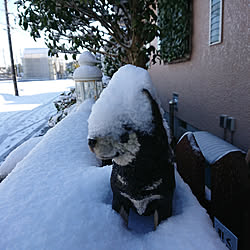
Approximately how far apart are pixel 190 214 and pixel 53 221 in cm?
74

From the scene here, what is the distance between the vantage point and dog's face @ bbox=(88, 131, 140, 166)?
1001mm

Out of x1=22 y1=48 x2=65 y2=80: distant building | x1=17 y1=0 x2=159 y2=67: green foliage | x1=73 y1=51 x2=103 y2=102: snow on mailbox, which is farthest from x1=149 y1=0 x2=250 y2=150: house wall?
x1=22 y1=48 x2=65 y2=80: distant building

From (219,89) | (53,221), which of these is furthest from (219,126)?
(53,221)

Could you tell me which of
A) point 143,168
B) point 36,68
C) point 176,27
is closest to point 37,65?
point 36,68

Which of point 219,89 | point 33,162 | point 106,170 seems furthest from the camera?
point 219,89

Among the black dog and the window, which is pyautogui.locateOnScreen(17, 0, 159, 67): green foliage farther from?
the black dog

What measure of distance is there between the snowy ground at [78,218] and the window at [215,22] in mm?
2483

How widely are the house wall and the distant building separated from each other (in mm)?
38256

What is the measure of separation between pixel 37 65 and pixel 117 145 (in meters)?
42.5

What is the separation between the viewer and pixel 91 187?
136 cm

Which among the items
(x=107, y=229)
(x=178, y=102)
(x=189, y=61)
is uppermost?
(x=189, y=61)

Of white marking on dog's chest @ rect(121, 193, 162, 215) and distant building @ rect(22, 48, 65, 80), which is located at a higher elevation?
distant building @ rect(22, 48, 65, 80)

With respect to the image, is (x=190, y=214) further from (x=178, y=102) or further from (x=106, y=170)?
(x=178, y=102)

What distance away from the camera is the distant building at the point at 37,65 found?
125 feet
